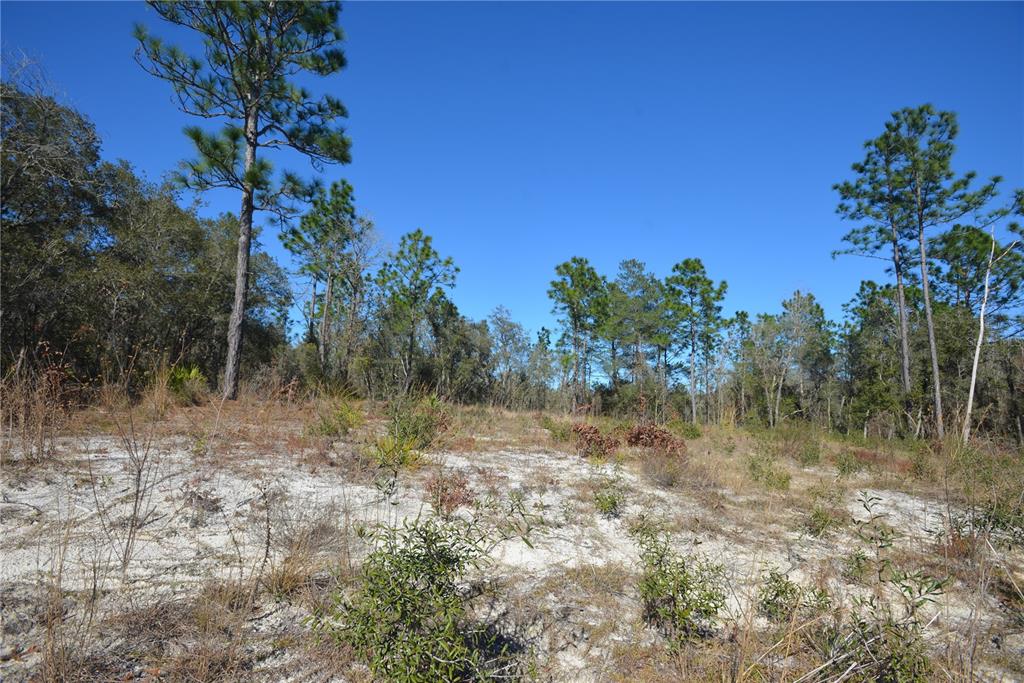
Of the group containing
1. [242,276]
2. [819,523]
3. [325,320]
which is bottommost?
[819,523]

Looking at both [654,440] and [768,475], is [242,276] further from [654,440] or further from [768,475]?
[768,475]

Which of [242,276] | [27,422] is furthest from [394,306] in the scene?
[27,422]

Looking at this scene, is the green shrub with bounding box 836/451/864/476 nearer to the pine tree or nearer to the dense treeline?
the dense treeline

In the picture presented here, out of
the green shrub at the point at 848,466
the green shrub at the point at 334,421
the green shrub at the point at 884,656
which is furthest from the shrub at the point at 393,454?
the green shrub at the point at 848,466

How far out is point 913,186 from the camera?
1455 centimetres

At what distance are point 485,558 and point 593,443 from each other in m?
3.51

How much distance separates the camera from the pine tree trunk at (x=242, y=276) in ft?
26.4

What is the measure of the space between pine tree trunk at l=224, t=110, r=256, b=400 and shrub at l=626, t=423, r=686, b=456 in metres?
6.99

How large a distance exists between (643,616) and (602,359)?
24.7 meters

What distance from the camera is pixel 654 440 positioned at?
262 inches

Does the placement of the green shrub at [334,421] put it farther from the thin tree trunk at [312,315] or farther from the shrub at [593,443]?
the thin tree trunk at [312,315]

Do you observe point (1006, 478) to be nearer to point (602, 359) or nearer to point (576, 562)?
point (576, 562)

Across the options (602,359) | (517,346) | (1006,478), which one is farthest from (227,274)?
(602,359)

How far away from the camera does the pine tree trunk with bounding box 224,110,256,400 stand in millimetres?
8047
